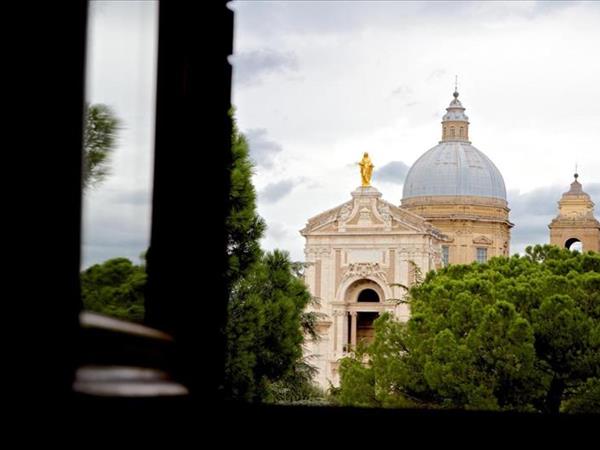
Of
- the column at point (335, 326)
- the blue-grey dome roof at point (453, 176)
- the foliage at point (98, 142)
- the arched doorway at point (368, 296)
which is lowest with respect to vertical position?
the foliage at point (98, 142)

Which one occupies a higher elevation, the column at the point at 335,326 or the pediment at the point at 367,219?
the pediment at the point at 367,219

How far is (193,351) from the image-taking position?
2.57 metres

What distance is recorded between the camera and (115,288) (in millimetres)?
2121

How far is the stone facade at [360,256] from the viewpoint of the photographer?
67.1 m

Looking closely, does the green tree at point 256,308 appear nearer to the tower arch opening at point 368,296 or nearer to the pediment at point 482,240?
the tower arch opening at point 368,296

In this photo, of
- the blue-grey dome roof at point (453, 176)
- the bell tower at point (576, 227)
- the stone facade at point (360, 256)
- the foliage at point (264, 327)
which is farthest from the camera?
the bell tower at point (576, 227)

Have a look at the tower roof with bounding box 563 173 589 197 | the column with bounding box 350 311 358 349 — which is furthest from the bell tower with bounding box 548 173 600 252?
the column with bounding box 350 311 358 349

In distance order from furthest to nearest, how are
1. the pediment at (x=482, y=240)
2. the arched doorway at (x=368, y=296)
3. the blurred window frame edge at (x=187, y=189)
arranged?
the pediment at (x=482, y=240) < the arched doorway at (x=368, y=296) < the blurred window frame edge at (x=187, y=189)

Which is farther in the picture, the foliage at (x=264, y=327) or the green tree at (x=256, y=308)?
the foliage at (x=264, y=327)

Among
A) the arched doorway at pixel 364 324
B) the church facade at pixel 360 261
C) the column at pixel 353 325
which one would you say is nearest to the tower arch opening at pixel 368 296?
the church facade at pixel 360 261

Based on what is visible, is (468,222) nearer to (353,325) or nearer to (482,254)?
(482,254)

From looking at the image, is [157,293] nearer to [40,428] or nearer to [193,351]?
[193,351]

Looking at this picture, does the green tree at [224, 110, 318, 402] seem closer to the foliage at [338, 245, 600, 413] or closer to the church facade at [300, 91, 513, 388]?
the foliage at [338, 245, 600, 413]

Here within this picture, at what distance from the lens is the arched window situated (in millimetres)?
69000
